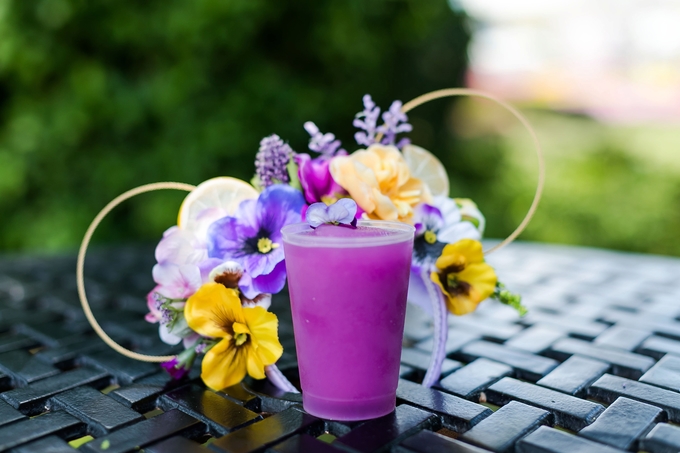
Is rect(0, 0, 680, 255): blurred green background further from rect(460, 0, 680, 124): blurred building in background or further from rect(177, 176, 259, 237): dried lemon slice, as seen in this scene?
rect(177, 176, 259, 237): dried lemon slice

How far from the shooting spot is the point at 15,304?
3.78 ft

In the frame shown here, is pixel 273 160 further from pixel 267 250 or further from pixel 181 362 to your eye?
pixel 181 362

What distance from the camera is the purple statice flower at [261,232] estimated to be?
0.72 metres

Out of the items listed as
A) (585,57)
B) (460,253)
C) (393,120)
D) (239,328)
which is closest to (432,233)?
(460,253)

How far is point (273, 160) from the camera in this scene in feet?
2.48

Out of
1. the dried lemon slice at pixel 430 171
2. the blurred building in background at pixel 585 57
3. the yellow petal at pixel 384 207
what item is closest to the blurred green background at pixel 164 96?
the blurred building in background at pixel 585 57

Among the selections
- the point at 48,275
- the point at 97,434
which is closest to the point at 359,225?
the point at 97,434

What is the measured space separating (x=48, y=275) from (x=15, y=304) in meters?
0.24

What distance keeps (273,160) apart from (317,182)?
0.06 m

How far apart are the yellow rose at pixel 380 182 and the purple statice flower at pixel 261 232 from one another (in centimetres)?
7

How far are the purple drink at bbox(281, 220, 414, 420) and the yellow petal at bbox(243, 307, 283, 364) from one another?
4 cm

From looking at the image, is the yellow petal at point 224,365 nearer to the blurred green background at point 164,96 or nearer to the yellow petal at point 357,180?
the yellow petal at point 357,180

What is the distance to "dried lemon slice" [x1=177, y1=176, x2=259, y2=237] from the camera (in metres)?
0.78

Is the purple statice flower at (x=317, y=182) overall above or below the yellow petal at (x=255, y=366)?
above
